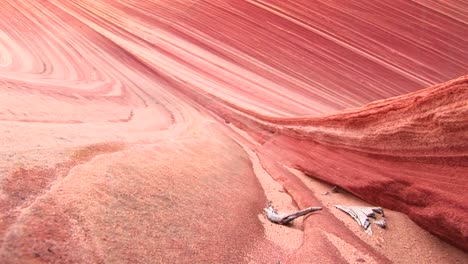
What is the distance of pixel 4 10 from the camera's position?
561 centimetres

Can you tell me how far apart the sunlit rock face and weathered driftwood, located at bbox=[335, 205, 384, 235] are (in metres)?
0.08

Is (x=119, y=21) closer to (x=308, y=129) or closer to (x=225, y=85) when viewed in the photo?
(x=225, y=85)

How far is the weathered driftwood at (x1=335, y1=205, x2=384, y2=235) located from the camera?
1.71 metres

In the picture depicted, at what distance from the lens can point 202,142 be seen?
8.13 feet

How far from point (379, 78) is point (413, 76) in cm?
46

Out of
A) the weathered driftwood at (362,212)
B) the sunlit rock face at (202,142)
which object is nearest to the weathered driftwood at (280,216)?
the sunlit rock face at (202,142)

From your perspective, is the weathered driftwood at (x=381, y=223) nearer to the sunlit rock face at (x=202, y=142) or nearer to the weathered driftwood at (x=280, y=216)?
the sunlit rock face at (x=202, y=142)

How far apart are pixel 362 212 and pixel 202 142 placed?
991 mm

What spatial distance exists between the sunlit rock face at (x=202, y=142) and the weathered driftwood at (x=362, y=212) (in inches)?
3.1

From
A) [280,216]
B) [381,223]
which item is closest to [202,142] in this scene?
[280,216]

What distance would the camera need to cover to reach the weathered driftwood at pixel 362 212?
1707 mm

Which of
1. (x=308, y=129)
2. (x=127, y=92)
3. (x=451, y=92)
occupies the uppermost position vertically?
(x=451, y=92)

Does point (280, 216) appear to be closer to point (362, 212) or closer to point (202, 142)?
point (362, 212)

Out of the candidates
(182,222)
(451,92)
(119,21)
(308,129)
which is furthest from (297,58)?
(182,222)
